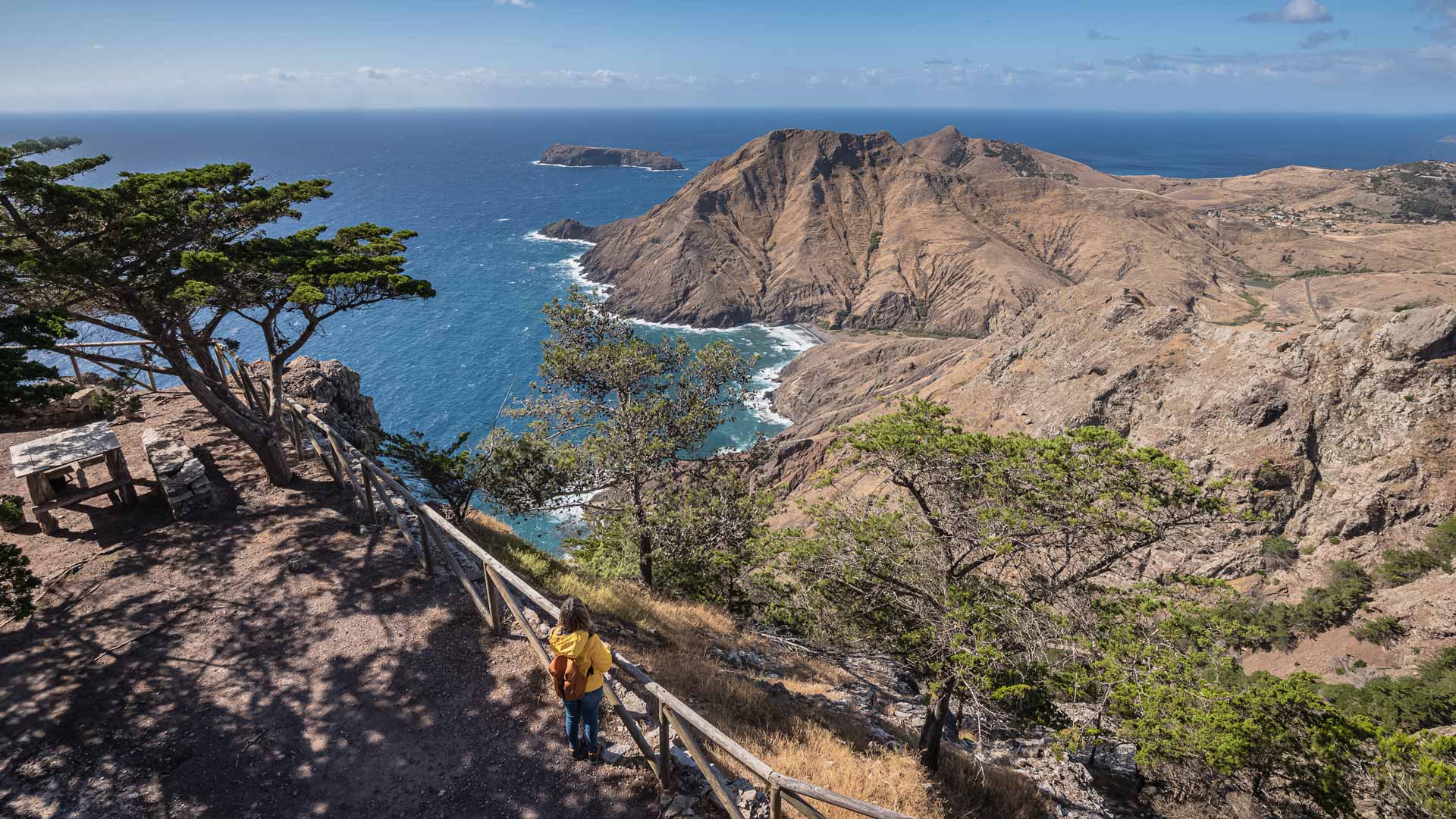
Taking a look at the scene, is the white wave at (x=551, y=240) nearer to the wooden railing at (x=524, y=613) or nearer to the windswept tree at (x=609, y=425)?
the windswept tree at (x=609, y=425)

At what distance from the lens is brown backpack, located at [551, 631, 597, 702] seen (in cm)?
721

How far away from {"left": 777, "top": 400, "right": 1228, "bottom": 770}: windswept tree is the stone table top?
15728mm

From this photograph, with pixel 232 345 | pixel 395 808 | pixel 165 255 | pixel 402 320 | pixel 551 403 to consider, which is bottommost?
pixel 402 320

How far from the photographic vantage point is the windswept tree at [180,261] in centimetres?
1130

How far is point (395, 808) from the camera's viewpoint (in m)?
7.57

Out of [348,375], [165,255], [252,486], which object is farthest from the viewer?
[348,375]

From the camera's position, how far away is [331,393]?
1097 inches

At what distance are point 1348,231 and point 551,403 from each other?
8109 inches

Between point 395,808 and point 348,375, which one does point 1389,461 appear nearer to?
point 395,808

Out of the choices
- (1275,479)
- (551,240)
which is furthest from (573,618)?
(551,240)

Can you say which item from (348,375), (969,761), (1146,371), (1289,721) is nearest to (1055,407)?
(1146,371)

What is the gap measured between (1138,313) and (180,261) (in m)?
58.2

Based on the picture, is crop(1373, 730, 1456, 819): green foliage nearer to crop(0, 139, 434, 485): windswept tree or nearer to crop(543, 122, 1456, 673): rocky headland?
crop(543, 122, 1456, 673): rocky headland

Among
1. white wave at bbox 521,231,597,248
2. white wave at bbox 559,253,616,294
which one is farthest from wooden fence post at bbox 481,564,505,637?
white wave at bbox 521,231,597,248
